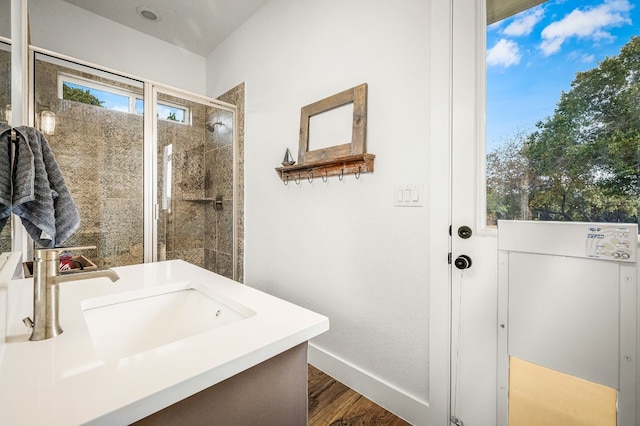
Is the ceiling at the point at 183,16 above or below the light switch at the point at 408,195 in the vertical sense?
above

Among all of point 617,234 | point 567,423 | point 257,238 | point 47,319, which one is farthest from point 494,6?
point 257,238

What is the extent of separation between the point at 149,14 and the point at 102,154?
1.36m

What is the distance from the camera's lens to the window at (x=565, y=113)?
0.91 m

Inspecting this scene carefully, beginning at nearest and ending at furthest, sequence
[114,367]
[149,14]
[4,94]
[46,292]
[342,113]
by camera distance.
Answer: [114,367] < [46,292] < [4,94] < [342,113] < [149,14]

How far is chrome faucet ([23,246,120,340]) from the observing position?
0.66 m

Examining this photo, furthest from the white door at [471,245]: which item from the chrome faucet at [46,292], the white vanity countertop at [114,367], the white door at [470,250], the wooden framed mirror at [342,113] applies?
the chrome faucet at [46,292]

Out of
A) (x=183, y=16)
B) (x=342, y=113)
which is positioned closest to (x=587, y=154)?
(x=342, y=113)

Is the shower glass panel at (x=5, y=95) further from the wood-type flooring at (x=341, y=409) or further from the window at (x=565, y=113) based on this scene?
the window at (x=565, y=113)

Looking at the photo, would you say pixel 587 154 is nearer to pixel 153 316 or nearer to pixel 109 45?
pixel 153 316

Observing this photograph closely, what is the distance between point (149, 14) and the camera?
8.25 feet

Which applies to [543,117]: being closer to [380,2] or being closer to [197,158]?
[380,2]

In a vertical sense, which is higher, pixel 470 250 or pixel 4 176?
pixel 4 176

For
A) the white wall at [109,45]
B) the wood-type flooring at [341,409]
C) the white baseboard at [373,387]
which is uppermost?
the white wall at [109,45]

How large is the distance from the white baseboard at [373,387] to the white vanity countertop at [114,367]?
1.01 meters
